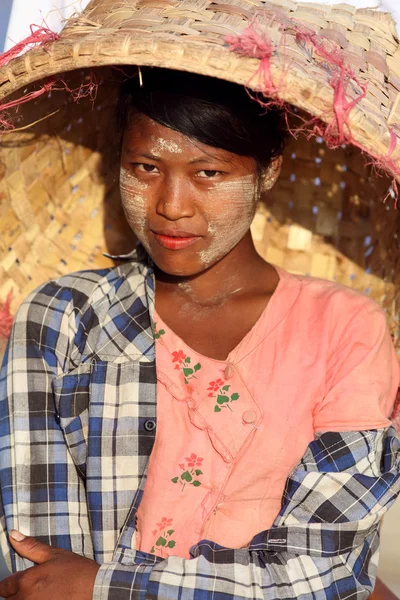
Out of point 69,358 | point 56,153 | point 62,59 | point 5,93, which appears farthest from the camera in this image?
point 56,153

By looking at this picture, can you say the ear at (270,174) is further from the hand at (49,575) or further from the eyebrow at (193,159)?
the hand at (49,575)

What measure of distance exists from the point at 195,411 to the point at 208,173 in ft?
1.50

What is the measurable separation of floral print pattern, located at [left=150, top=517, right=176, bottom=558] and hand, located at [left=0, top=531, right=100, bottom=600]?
146 millimetres

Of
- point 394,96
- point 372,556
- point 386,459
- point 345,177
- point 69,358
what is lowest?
point 372,556

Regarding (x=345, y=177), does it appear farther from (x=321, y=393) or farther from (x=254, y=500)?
(x=254, y=500)

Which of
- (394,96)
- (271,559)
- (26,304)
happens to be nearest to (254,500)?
(271,559)

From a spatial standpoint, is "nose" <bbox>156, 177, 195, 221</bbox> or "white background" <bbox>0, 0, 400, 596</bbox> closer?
"nose" <bbox>156, 177, 195, 221</bbox>

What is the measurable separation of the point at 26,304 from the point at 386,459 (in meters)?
0.78

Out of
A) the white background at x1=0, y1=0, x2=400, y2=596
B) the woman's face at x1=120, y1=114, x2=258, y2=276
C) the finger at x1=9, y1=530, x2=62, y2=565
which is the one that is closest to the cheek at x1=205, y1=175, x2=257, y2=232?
the woman's face at x1=120, y1=114, x2=258, y2=276

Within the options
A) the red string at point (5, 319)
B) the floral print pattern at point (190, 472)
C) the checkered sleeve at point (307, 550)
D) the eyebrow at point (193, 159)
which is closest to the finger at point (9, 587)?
the checkered sleeve at point (307, 550)

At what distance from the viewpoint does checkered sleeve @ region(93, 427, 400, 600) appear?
56.5 inches

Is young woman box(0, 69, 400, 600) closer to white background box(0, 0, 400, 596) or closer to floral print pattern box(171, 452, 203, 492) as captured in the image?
floral print pattern box(171, 452, 203, 492)

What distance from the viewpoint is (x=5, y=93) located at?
4.90 feet

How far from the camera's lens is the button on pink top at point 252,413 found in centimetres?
158
